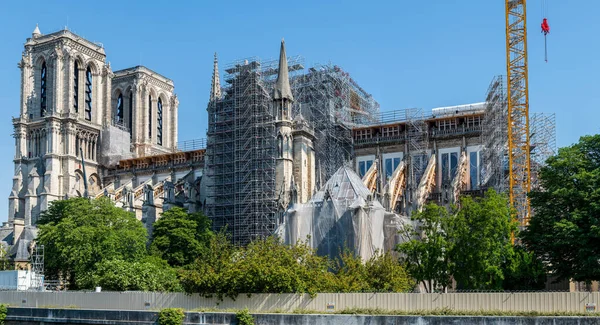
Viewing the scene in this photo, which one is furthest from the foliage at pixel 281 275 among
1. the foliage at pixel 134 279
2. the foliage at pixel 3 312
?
the foliage at pixel 3 312

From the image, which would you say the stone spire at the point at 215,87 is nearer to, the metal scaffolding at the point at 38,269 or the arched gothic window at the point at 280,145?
the arched gothic window at the point at 280,145

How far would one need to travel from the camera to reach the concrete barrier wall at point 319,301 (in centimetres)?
3192

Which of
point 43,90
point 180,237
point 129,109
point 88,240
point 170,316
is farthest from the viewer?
point 129,109

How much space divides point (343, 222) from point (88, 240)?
18.9m

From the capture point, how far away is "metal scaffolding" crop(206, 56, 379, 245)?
65000 millimetres

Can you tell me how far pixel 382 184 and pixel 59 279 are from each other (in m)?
28.0

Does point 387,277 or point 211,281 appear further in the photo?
point 387,277

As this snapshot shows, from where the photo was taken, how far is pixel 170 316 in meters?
36.6

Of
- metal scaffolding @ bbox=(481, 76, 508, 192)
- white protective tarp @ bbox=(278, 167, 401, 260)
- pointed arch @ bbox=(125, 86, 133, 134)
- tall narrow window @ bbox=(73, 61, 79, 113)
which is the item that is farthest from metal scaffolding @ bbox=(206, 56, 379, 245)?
pointed arch @ bbox=(125, 86, 133, 134)

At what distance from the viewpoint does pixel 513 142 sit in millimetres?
65875

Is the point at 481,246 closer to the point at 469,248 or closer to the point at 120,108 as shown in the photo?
the point at 469,248

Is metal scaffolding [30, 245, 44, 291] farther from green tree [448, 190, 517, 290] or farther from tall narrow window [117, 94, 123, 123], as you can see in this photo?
tall narrow window [117, 94, 123, 123]

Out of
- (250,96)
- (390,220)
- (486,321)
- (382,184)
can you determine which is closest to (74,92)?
(250,96)

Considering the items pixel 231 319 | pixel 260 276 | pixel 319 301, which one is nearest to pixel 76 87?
pixel 260 276
